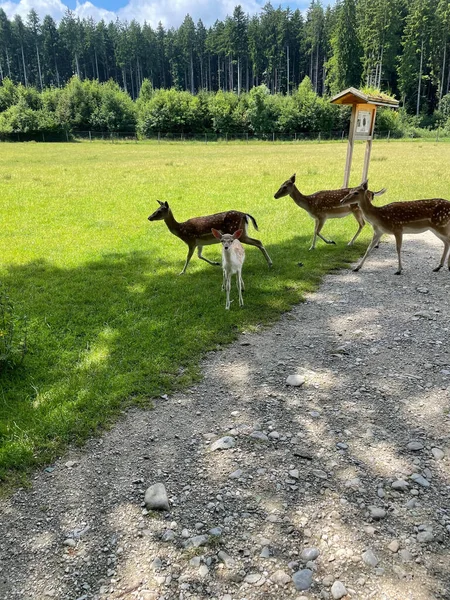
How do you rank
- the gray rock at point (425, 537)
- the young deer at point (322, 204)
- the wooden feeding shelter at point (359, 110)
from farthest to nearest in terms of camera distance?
the wooden feeding shelter at point (359, 110), the young deer at point (322, 204), the gray rock at point (425, 537)

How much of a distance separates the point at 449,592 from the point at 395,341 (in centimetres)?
304

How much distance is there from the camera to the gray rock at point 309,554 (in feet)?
8.43

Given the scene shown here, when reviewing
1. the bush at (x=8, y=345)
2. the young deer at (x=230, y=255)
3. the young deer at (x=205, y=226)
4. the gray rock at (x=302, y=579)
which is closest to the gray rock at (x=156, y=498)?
the gray rock at (x=302, y=579)

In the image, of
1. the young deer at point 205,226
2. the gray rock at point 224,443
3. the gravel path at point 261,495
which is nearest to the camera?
the gravel path at point 261,495

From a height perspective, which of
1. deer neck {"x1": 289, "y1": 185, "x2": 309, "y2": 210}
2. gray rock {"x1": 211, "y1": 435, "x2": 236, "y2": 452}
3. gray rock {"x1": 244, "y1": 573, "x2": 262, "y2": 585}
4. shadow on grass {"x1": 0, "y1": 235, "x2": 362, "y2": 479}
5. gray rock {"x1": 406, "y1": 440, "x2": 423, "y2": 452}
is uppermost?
deer neck {"x1": 289, "y1": 185, "x2": 309, "y2": 210}

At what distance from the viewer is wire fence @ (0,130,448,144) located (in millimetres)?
50906

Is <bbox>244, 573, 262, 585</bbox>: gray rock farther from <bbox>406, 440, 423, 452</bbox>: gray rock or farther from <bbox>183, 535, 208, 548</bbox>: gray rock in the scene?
<bbox>406, 440, 423, 452</bbox>: gray rock

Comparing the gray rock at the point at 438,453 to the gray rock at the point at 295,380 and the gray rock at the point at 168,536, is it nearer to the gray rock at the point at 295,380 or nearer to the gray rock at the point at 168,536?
the gray rock at the point at 295,380

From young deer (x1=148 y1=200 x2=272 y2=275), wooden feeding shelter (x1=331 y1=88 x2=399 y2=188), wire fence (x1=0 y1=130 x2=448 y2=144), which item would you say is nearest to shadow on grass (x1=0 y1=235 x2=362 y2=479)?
young deer (x1=148 y1=200 x2=272 y2=275)

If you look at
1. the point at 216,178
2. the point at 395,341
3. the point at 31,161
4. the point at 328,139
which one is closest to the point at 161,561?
the point at 395,341

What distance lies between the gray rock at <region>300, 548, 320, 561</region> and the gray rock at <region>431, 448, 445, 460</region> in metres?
1.24

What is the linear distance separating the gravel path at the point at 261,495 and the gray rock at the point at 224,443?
0.01 m

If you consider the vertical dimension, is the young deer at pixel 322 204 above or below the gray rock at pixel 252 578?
above

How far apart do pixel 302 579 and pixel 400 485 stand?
988 mm
